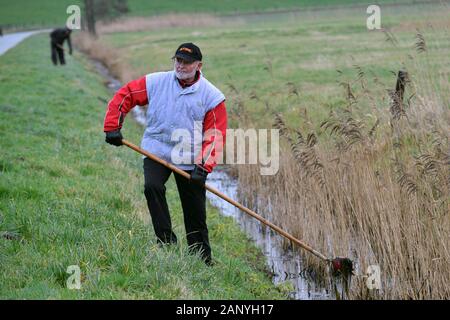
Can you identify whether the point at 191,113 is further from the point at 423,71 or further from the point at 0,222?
the point at 423,71

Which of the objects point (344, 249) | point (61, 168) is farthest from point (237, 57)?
point (344, 249)

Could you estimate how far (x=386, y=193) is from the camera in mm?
6566

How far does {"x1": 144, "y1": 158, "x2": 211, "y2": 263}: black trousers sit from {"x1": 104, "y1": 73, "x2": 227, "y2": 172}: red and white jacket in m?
0.20

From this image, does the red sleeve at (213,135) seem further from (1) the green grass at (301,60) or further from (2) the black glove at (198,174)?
(1) the green grass at (301,60)

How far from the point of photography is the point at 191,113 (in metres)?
5.54

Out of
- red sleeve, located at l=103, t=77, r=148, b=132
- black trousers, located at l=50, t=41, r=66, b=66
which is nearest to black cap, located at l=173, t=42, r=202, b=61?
red sleeve, located at l=103, t=77, r=148, b=132

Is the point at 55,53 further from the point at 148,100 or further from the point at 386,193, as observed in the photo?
the point at 386,193

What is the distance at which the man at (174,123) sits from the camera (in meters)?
5.50

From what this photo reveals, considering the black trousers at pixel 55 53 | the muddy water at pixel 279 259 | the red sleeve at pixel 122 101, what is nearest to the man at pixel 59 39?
the black trousers at pixel 55 53

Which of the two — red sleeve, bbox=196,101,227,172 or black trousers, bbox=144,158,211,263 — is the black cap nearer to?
red sleeve, bbox=196,101,227,172
